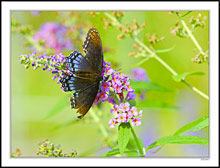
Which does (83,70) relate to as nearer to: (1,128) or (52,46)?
(1,128)

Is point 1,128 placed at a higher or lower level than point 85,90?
lower

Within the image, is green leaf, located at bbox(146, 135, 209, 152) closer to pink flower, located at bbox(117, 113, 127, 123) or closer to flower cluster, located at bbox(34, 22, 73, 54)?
pink flower, located at bbox(117, 113, 127, 123)

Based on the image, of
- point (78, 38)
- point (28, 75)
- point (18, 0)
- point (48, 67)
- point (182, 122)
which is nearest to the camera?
point (48, 67)

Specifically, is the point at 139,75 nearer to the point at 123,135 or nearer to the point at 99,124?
the point at 99,124

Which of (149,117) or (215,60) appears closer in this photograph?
(215,60)

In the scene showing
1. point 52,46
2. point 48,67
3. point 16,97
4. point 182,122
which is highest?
point 52,46

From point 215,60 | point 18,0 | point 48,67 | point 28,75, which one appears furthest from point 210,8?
point 28,75

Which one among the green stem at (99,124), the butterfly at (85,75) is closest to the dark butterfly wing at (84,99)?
the butterfly at (85,75)

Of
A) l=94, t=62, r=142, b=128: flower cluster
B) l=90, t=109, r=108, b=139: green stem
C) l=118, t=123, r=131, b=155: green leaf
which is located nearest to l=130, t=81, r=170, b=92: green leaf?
l=90, t=109, r=108, b=139: green stem
